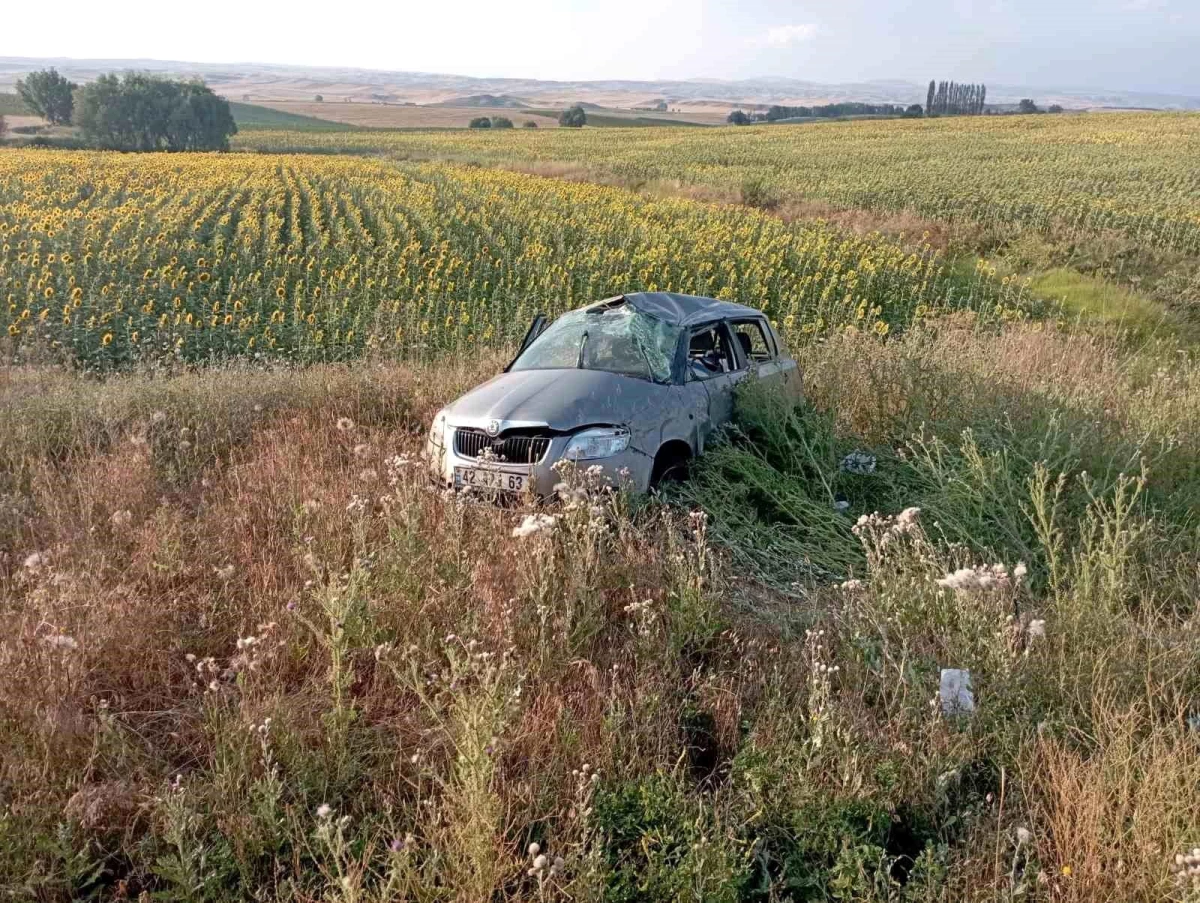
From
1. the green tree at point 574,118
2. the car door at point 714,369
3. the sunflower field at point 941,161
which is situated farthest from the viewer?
the green tree at point 574,118

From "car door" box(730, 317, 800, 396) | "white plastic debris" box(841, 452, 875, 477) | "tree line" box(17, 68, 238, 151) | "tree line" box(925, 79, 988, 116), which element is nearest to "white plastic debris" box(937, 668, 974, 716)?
"white plastic debris" box(841, 452, 875, 477)

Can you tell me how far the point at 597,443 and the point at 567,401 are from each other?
0.39 metres

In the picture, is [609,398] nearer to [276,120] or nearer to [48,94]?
[48,94]

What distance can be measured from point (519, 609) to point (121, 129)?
62869 millimetres

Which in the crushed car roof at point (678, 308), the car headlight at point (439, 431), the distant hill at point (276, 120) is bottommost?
the car headlight at point (439, 431)

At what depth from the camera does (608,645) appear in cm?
416

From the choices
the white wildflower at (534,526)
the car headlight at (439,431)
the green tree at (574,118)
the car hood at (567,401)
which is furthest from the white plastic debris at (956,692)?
the green tree at (574,118)

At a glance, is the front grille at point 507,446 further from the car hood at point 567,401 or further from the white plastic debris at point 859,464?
the white plastic debris at point 859,464

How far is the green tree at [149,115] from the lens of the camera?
54.4m

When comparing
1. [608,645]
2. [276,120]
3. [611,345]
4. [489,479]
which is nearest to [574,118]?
[276,120]

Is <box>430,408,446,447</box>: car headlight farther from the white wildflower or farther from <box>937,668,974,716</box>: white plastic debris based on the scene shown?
<box>937,668,974,716</box>: white plastic debris

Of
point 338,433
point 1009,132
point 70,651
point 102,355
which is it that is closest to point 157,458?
point 338,433

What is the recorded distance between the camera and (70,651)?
3730mm

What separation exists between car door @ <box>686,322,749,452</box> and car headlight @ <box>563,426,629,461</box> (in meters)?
0.97
